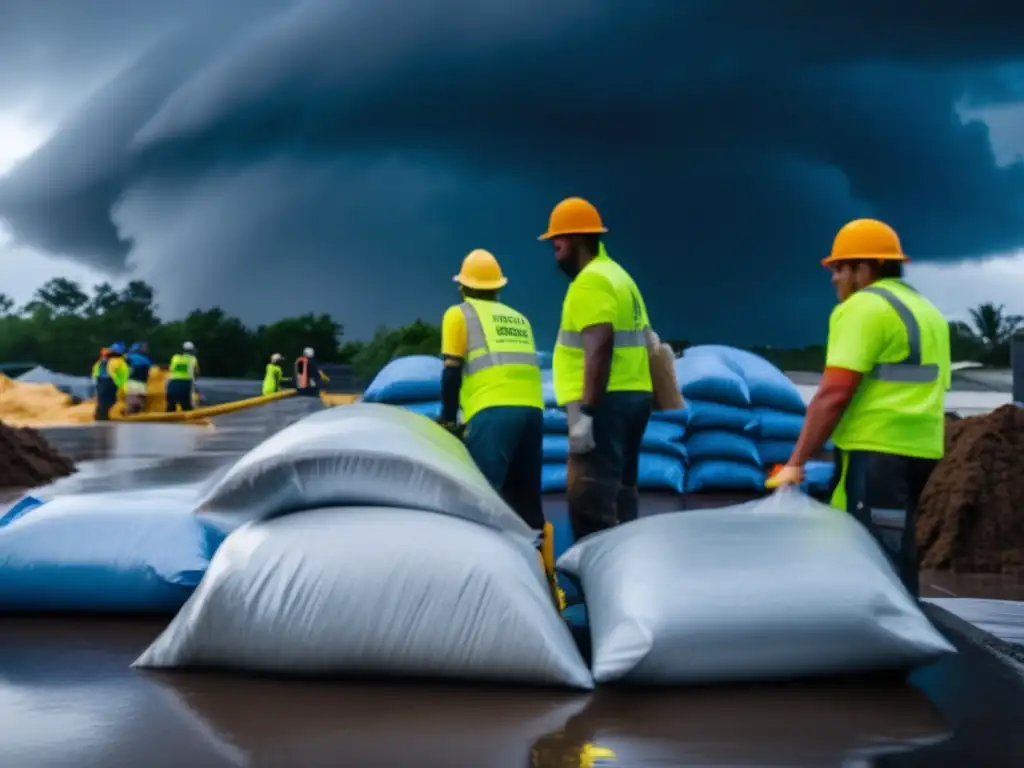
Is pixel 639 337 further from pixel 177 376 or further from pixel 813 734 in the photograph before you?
pixel 177 376

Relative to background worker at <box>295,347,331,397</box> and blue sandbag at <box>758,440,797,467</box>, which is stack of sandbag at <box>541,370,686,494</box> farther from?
background worker at <box>295,347,331,397</box>

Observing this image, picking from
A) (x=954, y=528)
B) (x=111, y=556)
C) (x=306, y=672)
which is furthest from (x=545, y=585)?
(x=954, y=528)

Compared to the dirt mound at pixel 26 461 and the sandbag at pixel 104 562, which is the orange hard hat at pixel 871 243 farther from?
the dirt mound at pixel 26 461

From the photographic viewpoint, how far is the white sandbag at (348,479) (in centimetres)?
228

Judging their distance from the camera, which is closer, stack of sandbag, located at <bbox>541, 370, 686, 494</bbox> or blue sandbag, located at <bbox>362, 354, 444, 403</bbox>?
blue sandbag, located at <bbox>362, 354, 444, 403</bbox>

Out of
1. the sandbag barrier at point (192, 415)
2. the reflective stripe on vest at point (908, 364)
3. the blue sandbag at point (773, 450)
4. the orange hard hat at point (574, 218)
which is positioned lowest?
the sandbag barrier at point (192, 415)

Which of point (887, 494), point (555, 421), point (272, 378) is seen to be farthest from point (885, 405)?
point (272, 378)

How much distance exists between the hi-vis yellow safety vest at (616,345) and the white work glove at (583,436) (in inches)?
4.6

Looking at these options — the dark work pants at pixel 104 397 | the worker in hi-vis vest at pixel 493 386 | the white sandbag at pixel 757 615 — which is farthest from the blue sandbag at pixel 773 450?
the dark work pants at pixel 104 397

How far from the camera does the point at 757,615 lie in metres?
2.05

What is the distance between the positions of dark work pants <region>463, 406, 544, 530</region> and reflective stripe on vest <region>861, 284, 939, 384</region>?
59.0 inches

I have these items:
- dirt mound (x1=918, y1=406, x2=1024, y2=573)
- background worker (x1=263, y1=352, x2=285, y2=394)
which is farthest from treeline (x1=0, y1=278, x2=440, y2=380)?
dirt mound (x1=918, y1=406, x2=1024, y2=573)

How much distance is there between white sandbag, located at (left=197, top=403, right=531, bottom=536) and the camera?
228cm

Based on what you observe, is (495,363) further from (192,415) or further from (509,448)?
(192,415)
